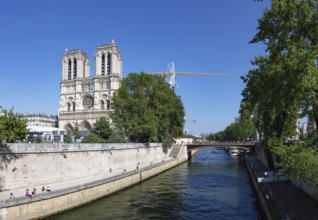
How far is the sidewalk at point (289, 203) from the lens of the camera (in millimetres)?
19188

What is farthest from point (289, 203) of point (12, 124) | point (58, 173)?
point (12, 124)

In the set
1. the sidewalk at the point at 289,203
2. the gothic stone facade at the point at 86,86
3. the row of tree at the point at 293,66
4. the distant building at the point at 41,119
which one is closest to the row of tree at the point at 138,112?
the sidewalk at the point at 289,203

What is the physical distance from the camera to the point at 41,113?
193 m

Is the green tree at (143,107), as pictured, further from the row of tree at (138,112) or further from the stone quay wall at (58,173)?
the stone quay wall at (58,173)

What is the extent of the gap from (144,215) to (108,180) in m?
9.10

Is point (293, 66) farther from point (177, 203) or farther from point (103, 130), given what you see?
point (103, 130)

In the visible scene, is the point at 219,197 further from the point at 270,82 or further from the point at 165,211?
the point at 270,82

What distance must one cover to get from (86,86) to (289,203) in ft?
326

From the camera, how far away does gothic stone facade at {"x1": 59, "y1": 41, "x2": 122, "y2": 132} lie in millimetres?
108625

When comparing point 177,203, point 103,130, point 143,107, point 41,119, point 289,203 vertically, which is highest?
point 41,119

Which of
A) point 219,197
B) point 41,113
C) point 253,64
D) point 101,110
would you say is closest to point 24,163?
point 219,197

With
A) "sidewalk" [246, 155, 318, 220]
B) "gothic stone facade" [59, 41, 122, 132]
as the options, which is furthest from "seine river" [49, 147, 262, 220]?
"gothic stone facade" [59, 41, 122, 132]

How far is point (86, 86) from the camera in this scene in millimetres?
114500

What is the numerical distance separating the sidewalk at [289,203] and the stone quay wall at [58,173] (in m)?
15.3
